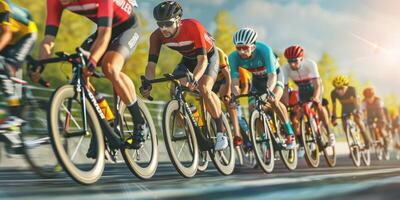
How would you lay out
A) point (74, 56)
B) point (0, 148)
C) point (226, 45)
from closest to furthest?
point (74, 56)
point (0, 148)
point (226, 45)

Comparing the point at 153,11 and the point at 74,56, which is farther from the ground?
the point at 153,11

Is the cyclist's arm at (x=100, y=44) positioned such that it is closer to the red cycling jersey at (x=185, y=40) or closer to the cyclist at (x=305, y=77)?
the red cycling jersey at (x=185, y=40)

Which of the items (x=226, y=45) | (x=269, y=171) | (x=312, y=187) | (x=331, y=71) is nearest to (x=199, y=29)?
(x=269, y=171)

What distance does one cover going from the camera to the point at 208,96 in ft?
26.6

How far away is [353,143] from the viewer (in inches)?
544

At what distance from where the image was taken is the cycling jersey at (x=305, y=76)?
1238 centimetres

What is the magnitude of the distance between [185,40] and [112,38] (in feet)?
5.49

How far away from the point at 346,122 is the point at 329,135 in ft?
6.11

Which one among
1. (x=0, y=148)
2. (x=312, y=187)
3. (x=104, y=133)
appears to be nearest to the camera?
(x=312, y=187)

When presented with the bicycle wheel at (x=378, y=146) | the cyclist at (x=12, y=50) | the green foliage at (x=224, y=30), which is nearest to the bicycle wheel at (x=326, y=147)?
Answer: the cyclist at (x=12, y=50)

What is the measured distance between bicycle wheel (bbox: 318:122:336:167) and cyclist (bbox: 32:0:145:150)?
6267 millimetres

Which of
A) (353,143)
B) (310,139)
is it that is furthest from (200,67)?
(353,143)

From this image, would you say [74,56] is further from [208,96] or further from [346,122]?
[346,122]

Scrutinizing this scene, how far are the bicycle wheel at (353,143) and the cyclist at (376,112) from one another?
5.89 metres
